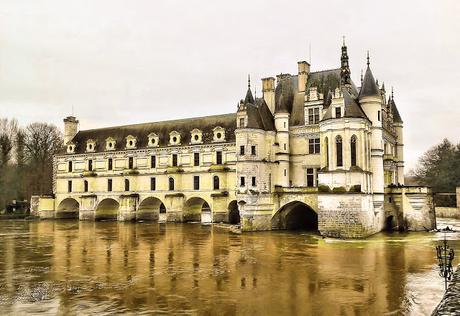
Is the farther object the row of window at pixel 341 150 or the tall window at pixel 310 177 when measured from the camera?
the tall window at pixel 310 177

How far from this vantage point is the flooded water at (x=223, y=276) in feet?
41.1

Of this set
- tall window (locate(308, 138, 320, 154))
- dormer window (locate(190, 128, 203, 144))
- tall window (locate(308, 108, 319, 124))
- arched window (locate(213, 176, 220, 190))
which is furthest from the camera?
dormer window (locate(190, 128, 203, 144))

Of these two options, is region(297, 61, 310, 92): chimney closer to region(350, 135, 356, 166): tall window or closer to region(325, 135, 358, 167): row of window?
region(325, 135, 358, 167): row of window

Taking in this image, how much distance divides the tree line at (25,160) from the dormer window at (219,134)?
2691 centimetres

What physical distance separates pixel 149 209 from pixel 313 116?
A: 72.1 feet

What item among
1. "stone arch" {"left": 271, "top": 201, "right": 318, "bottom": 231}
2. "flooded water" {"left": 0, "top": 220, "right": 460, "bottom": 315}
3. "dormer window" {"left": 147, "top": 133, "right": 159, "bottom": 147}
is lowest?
"flooded water" {"left": 0, "top": 220, "right": 460, "bottom": 315}

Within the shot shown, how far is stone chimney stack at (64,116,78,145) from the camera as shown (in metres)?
54.3

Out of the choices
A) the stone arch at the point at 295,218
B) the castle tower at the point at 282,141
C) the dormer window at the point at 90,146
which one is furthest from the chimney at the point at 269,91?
the dormer window at the point at 90,146

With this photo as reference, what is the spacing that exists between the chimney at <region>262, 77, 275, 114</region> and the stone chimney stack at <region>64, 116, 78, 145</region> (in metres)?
Result: 28.0

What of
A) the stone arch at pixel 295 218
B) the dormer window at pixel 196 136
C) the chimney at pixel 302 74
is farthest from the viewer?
the dormer window at pixel 196 136

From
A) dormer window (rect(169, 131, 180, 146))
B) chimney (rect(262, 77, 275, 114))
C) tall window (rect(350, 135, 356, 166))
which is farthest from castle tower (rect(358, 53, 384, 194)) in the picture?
dormer window (rect(169, 131, 180, 146))

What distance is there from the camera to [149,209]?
48.2 m

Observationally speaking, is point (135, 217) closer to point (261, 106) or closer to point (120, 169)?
point (120, 169)

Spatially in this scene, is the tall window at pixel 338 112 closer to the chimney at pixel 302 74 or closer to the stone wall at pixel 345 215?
the stone wall at pixel 345 215
